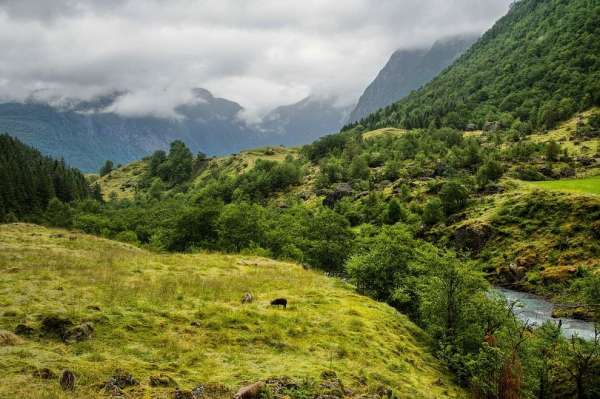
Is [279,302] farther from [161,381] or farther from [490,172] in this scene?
[490,172]

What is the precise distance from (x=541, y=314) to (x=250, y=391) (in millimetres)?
65574

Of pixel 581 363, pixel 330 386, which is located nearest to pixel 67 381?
pixel 330 386

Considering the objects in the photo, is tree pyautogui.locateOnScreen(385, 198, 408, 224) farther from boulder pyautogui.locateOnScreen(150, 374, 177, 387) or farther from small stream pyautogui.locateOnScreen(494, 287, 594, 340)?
boulder pyautogui.locateOnScreen(150, 374, 177, 387)

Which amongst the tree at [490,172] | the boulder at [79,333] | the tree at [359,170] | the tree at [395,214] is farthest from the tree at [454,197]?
the boulder at [79,333]

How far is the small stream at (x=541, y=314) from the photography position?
56.5 m

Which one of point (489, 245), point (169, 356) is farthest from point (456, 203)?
point (169, 356)

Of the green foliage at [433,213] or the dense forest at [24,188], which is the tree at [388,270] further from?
the dense forest at [24,188]

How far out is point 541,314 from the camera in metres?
66.4

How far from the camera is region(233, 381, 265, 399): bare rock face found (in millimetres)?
17250

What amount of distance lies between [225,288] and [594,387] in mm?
35761

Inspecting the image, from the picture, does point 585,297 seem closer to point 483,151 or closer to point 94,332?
point 94,332

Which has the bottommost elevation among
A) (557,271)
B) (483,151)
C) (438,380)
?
(557,271)

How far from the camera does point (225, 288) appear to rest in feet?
113

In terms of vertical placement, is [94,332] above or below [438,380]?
above
